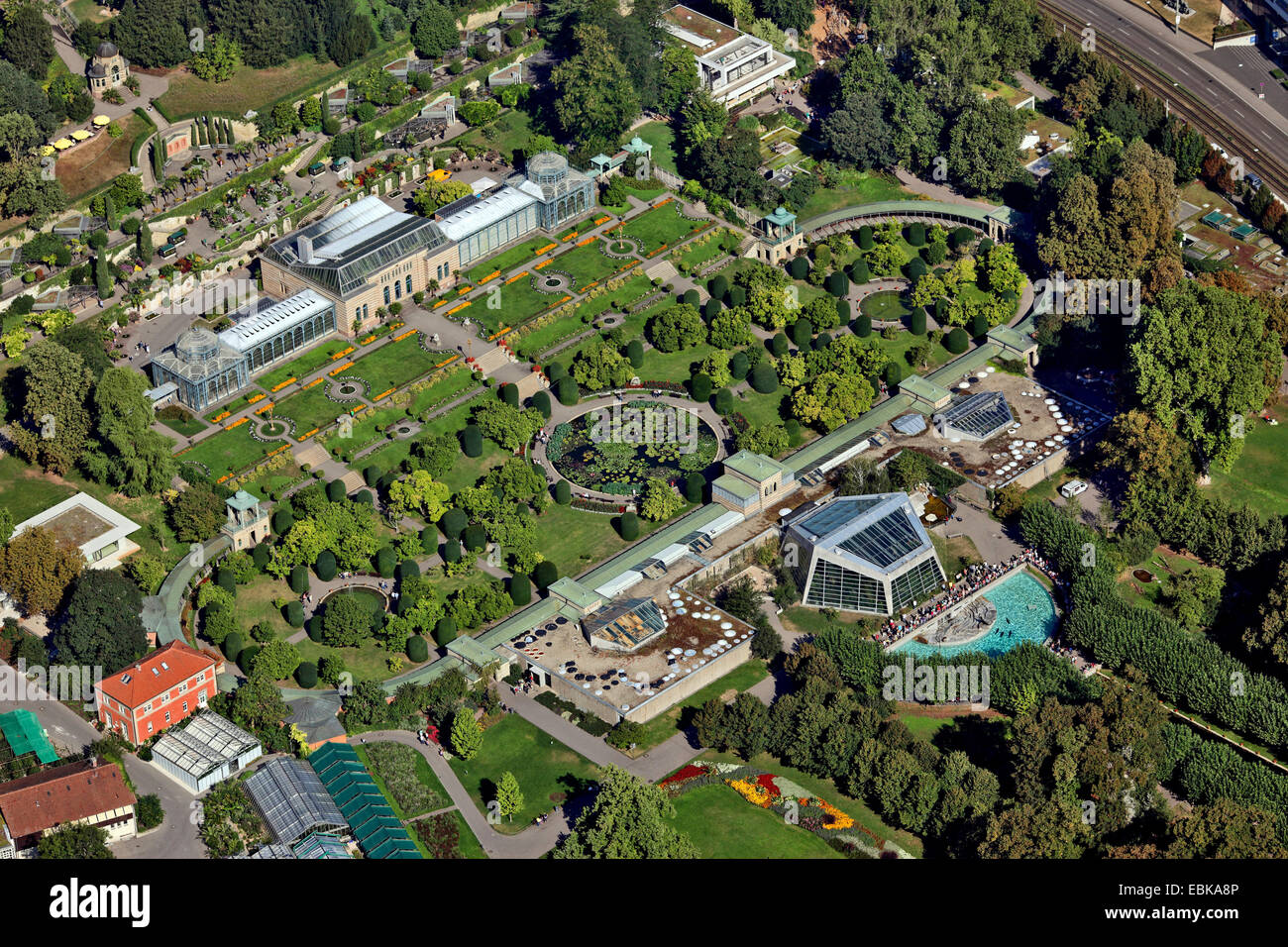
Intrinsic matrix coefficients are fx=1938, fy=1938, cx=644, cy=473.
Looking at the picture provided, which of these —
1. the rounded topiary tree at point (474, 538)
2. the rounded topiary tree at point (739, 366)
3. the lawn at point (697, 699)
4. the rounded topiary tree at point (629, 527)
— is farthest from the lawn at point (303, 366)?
the lawn at point (697, 699)

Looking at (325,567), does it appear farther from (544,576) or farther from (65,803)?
(65,803)

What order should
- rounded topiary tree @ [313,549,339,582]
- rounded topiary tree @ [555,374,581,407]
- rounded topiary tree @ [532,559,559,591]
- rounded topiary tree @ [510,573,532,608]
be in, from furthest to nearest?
rounded topiary tree @ [555,374,581,407], rounded topiary tree @ [532,559,559,591], rounded topiary tree @ [313,549,339,582], rounded topiary tree @ [510,573,532,608]

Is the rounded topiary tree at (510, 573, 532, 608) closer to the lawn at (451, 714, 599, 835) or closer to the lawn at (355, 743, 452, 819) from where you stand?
the lawn at (451, 714, 599, 835)

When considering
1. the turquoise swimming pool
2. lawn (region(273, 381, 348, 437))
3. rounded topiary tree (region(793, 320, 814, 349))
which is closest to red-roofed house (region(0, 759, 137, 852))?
lawn (region(273, 381, 348, 437))

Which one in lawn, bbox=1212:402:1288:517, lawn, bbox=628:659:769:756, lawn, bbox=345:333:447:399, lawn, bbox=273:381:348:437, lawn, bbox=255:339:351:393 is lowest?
lawn, bbox=628:659:769:756

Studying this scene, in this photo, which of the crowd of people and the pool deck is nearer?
the pool deck

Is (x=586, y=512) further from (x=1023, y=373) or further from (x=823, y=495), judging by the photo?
(x=1023, y=373)
